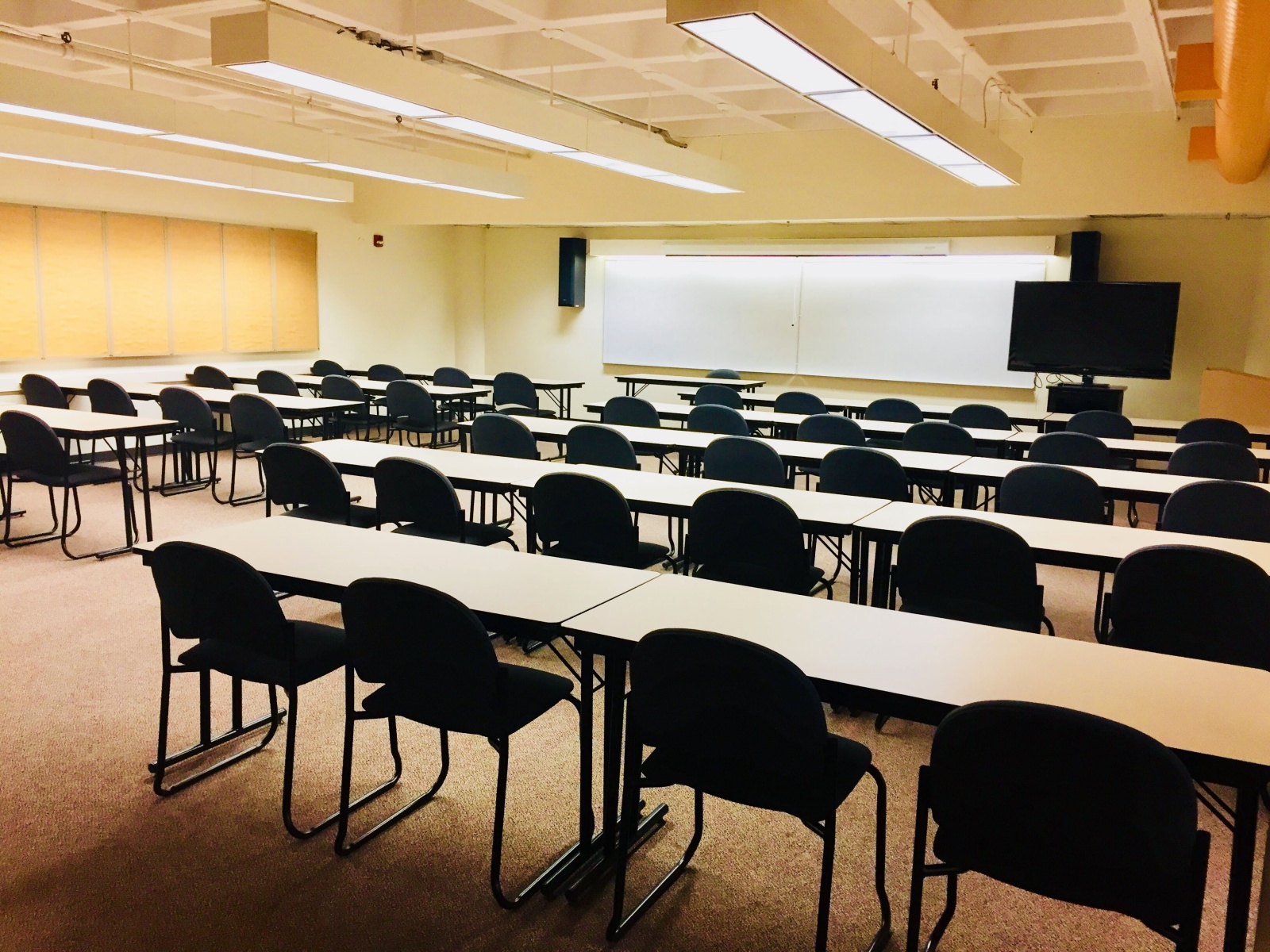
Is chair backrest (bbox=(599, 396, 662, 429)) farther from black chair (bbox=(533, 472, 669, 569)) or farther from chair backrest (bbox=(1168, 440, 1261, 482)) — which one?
chair backrest (bbox=(1168, 440, 1261, 482))

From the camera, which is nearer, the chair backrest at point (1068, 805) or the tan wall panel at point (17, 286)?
the chair backrest at point (1068, 805)

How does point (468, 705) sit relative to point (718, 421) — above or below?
below

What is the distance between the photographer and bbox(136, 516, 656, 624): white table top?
2.76 meters

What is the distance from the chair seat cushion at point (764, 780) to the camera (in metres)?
2.18

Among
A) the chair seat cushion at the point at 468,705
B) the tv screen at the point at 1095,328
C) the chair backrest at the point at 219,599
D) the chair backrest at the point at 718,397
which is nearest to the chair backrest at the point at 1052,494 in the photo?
the chair seat cushion at the point at 468,705

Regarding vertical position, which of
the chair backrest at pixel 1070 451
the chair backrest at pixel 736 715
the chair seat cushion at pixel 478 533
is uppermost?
the chair backrest at pixel 1070 451

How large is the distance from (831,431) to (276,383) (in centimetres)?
526

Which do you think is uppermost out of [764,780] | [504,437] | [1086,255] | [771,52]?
[771,52]

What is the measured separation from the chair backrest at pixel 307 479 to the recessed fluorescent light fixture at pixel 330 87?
1680 mm

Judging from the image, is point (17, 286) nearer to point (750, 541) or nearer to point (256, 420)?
point (256, 420)

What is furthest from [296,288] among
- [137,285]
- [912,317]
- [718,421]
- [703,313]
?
[912,317]

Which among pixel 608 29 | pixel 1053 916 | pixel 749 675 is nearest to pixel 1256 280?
pixel 608 29

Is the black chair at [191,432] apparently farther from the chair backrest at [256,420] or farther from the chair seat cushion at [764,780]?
the chair seat cushion at [764,780]

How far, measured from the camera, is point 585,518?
13.8 ft
